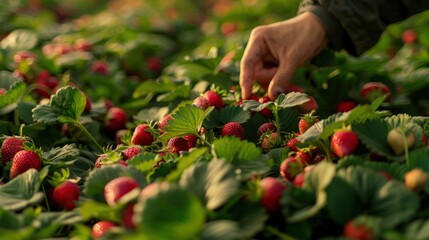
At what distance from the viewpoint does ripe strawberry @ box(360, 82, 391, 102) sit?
202 centimetres

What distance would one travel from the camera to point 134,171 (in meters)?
1.29

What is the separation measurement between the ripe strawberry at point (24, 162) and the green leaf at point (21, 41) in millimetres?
1475

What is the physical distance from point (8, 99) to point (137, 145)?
0.57 metres

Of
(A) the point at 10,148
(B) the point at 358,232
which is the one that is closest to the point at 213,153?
(B) the point at 358,232

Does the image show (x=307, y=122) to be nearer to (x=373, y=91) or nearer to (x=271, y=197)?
(x=271, y=197)

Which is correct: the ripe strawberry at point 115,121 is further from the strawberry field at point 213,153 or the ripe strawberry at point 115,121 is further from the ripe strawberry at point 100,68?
the ripe strawberry at point 100,68

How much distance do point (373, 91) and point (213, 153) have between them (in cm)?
89

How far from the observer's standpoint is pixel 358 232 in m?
1.07

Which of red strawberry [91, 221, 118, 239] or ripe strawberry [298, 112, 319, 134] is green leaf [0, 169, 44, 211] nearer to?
red strawberry [91, 221, 118, 239]

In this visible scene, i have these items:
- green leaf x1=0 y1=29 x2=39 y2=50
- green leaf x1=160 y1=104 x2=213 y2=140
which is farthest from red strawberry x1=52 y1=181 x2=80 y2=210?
green leaf x1=0 y1=29 x2=39 y2=50

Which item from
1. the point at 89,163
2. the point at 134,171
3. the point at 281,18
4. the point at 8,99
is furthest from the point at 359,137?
the point at 281,18

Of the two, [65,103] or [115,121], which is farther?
[115,121]

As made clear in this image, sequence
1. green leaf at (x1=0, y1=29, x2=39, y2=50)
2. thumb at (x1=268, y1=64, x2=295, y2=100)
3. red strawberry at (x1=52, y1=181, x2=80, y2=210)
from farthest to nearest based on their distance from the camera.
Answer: green leaf at (x1=0, y1=29, x2=39, y2=50) < thumb at (x1=268, y1=64, x2=295, y2=100) < red strawberry at (x1=52, y1=181, x2=80, y2=210)

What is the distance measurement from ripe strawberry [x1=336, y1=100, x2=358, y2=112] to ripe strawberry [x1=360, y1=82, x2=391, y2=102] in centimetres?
5
